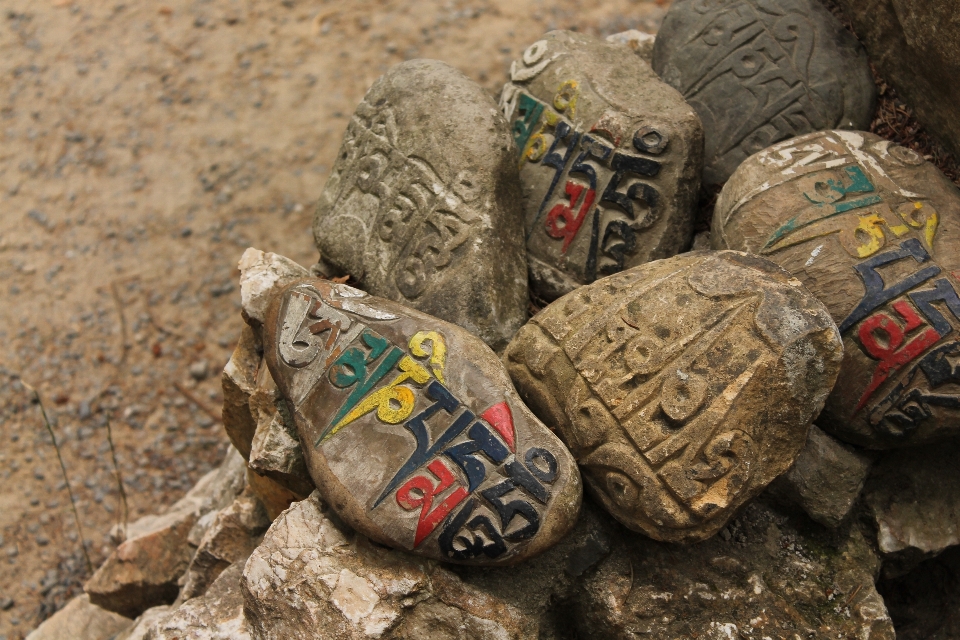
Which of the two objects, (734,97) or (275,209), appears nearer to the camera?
(734,97)

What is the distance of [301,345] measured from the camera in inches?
103

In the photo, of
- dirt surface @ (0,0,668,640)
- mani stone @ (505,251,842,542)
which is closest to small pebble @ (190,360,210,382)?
dirt surface @ (0,0,668,640)

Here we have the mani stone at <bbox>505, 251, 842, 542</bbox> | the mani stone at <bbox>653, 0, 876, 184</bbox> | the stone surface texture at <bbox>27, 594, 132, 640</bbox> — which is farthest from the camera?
the stone surface texture at <bbox>27, 594, 132, 640</bbox>

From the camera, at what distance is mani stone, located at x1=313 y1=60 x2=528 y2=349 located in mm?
2770

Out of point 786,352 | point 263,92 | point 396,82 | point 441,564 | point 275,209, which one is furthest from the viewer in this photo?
point 263,92

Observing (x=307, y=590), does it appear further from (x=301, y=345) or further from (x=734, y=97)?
(x=734, y=97)

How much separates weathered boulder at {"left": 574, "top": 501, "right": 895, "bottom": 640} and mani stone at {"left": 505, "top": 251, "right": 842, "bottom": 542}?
215mm

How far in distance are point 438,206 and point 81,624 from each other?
8.73 ft

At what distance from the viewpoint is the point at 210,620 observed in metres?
2.68

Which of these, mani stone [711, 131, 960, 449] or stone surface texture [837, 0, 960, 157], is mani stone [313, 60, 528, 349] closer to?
mani stone [711, 131, 960, 449]

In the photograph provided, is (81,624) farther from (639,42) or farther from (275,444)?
(639,42)

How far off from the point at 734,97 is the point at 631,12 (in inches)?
120

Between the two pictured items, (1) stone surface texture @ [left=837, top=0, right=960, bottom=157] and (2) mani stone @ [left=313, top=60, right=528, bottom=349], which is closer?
(1) stone surface texture @ [left=837, top=0, right=960, bottom=157]

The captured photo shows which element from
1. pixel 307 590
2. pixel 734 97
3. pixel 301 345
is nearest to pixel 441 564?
pixel 307 590
